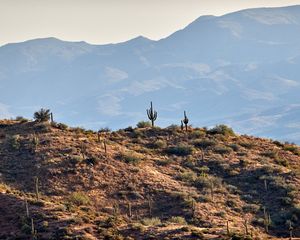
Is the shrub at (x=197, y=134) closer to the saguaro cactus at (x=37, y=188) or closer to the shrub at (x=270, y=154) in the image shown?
the shrub at (x=270, y=154)

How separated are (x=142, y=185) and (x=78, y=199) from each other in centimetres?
631

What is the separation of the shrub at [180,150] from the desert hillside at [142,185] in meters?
0.09

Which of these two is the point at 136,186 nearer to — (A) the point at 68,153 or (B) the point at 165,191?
(B) the point at 165,191

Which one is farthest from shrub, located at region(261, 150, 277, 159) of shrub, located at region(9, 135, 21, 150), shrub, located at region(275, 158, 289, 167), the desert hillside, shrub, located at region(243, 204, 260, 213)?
shrub, located at region(9, 135, 21, 150)

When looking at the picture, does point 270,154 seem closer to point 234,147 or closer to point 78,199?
point 234,147

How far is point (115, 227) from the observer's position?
4278 cm

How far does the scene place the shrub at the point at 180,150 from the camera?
62.8 m

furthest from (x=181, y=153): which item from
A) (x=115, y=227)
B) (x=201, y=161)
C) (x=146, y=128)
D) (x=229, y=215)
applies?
(x=115, y=227)

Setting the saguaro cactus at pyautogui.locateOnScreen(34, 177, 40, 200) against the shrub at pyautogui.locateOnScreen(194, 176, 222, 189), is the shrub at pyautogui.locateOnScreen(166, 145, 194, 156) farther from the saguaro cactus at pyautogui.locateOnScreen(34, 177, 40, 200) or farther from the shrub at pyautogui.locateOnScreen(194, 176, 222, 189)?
the saguaro cactus at pyautogui.locateOnScreen(34, 177, 40, 200)

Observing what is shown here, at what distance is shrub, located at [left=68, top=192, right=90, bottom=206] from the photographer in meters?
48.2

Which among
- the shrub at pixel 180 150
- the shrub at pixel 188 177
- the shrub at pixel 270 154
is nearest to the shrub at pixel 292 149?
the shrub at pixel 270 154

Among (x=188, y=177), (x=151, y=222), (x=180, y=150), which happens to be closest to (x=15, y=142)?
(x=180, y=150)

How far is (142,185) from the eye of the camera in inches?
2085

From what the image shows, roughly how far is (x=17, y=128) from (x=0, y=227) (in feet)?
78.6
